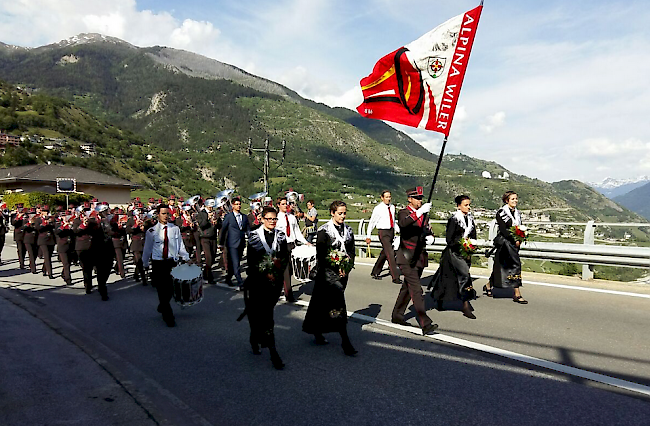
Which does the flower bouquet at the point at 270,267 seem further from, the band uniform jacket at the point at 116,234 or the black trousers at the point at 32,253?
the black trousers at the point at 32,253

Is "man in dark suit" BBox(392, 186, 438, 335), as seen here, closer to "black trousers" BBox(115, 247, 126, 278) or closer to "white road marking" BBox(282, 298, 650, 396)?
"white road marking" BBox(282, 298, 650, 396)

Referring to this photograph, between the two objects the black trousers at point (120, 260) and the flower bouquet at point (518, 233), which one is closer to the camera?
the flower bouquet at point (518, 233)

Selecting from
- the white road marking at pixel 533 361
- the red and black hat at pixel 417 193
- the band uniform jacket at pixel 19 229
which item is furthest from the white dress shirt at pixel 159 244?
the band uniform jacket at pixel 19 229

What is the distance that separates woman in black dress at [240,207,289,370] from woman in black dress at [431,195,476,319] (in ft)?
9.75

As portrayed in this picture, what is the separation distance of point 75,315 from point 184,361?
3750 millimetres

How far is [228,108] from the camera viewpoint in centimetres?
16438

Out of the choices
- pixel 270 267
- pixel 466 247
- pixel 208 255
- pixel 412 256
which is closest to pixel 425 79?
pixel 466 247

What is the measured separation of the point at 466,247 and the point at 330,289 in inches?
106

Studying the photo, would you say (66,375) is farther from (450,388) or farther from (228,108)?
(228,108)

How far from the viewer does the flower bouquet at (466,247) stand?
791 cm

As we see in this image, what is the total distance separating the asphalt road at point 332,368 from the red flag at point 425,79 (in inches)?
126

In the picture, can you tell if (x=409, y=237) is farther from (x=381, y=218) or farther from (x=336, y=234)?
(x=381, y=218)

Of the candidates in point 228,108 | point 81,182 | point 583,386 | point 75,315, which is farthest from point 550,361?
point 228,108

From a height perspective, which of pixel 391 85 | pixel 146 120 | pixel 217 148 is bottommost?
pixel 391 85
